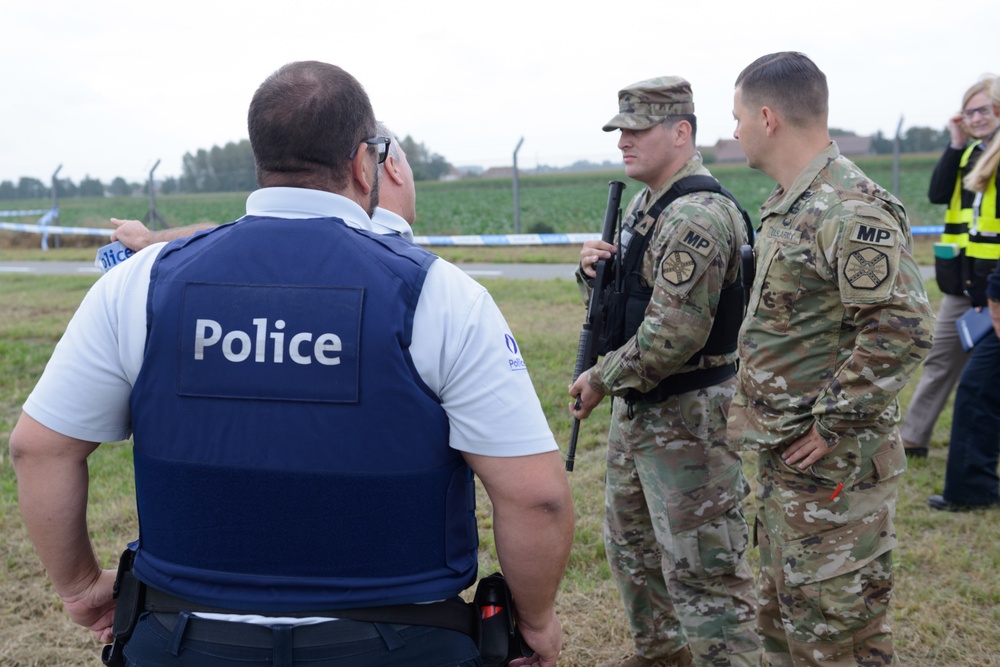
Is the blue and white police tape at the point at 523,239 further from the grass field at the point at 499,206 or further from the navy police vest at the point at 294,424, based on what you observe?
the navy police vest at the point at 294,424

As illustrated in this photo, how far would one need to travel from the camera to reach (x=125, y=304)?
5.39 feet

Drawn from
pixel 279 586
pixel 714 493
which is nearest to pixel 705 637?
pixel 714 493

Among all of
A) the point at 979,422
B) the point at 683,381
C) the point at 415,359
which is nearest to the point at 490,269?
the point at 979,422

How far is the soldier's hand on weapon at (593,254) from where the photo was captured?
325cm

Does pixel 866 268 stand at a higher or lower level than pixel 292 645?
higher

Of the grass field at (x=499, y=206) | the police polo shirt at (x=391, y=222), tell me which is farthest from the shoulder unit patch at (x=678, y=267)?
the grass field at (x=499, y=206)

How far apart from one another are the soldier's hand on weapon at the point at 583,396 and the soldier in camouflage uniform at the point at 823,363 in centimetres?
57

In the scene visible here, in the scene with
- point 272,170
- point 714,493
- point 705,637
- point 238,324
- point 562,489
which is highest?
point 272,170

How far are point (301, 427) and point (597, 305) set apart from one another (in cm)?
189

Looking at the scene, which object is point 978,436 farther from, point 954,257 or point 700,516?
point 700,516

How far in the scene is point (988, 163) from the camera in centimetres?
425

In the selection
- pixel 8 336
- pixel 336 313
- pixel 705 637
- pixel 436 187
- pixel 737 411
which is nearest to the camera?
pixel 336 313

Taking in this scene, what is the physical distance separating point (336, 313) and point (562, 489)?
542mm

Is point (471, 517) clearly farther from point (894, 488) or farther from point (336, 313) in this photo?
point (894, 488)
